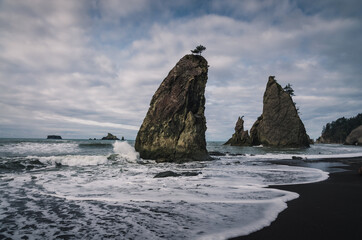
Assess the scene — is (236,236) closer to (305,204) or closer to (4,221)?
(305,204)

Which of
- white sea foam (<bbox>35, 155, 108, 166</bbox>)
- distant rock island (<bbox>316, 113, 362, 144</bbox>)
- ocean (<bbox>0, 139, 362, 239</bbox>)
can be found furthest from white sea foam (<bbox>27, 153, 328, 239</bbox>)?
distant rock island (<bbox>316, 113, 362, 144</bbox>)

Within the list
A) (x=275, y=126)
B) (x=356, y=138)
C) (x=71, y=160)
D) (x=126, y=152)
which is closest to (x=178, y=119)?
(x=126, y=152)

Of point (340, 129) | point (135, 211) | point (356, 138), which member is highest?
point (340, 129)

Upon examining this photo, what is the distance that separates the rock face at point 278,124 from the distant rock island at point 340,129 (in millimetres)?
88629

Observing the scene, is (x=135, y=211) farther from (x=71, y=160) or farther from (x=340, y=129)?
(x=340, y=129)

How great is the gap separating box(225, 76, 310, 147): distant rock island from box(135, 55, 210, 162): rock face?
152 feet

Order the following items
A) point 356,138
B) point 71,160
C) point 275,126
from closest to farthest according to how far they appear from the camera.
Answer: point 71,160, point 275,126, point 356,138

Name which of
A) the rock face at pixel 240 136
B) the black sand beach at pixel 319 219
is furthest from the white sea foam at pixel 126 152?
the rock face at pixel 240 136

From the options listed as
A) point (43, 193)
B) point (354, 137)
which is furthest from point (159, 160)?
point (354, 137)

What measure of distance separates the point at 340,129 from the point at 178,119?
15532cm

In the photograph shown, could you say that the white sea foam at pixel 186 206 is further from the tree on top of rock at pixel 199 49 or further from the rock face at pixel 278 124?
the rock face at pixel 278 124

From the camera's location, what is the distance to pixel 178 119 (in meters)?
20.4

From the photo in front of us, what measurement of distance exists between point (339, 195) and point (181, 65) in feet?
61.7

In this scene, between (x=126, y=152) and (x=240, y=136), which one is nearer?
(x=126, y=152)
